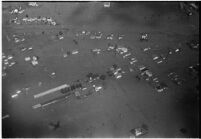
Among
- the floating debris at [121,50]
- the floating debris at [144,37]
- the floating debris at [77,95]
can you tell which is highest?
the floating debris at [144,37]

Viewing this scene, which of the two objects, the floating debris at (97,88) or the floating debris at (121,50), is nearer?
the floating debris at (97,88)

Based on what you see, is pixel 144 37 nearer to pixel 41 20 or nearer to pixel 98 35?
pixel 98 35

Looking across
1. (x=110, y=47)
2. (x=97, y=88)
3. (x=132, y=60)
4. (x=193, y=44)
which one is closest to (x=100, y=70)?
(x=97, y=88)

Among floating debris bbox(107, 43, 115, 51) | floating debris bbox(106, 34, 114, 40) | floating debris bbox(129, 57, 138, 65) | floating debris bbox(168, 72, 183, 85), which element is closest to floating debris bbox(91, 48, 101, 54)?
floating debris bbox(107, 43, 115, 51)

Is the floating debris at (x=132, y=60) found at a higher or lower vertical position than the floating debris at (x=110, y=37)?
lower

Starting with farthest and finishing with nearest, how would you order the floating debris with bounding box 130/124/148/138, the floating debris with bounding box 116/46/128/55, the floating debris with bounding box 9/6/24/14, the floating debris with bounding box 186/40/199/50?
the floating debris with bounding box 9/6/24/14 < the floating debris with bounding box 186/40/199/50 < the floating debris with bounding box 116/46/128/55 < the floating debris with bounding box 130/124/148/138

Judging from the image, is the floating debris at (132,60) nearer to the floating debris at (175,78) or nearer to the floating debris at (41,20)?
the floating debris at (175,78)

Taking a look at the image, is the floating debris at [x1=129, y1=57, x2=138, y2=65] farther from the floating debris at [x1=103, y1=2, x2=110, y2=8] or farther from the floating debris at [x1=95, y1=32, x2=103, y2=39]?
the floating debris at [x1=103, y1=2, x2=110, y2=8]

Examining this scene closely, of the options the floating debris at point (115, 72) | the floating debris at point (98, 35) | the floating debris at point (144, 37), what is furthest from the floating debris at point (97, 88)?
the floating debris at point (144, 37)
